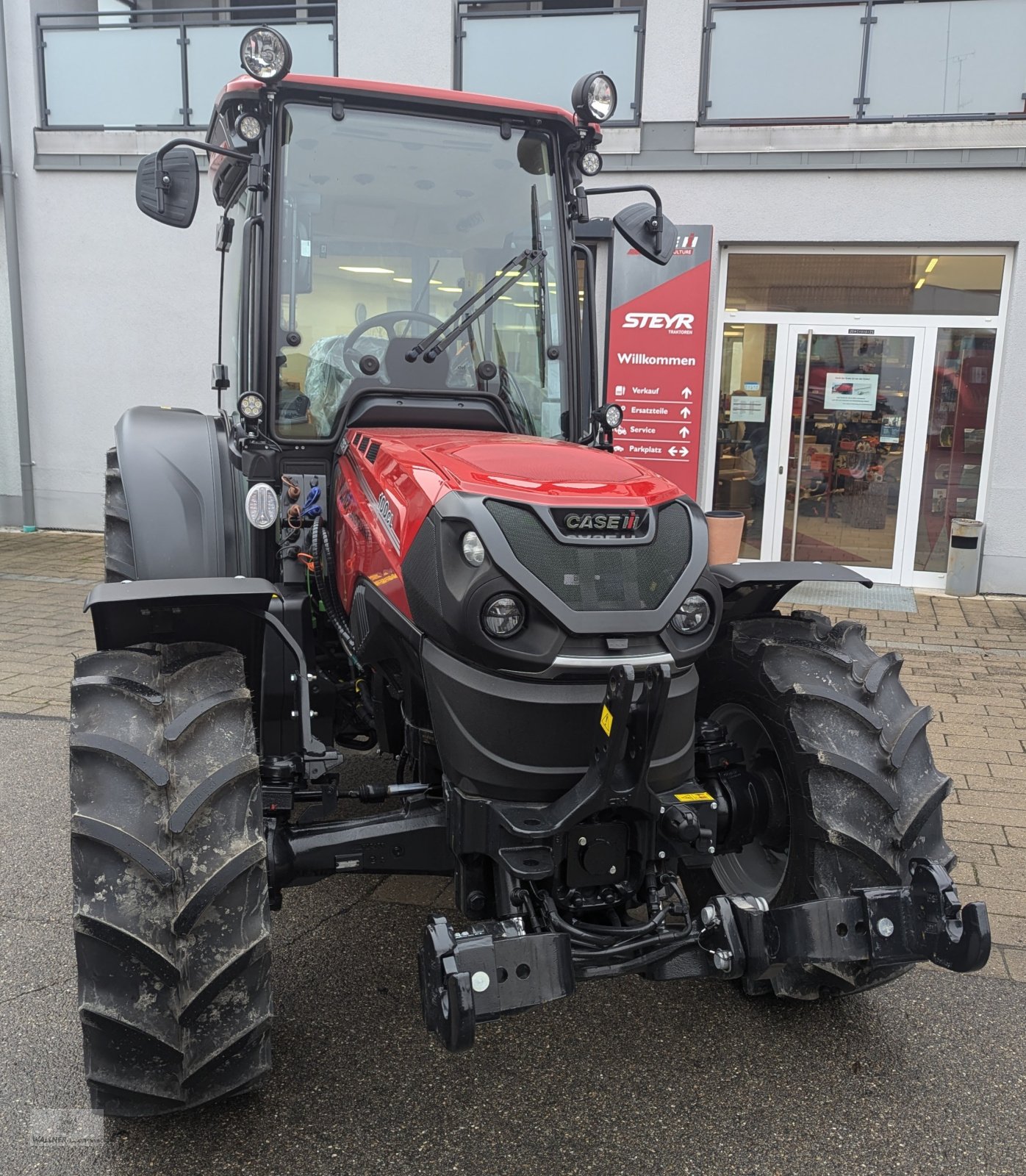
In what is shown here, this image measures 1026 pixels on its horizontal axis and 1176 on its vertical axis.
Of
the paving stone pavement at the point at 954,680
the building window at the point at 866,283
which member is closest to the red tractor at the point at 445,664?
the paving stone pavement at the point at 954,680

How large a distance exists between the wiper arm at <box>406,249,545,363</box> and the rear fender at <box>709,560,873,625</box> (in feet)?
3.65

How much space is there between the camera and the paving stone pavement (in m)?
3.94

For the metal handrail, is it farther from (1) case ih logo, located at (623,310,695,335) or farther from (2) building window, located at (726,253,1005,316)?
(2) building window, located at (726,253,1005,316)

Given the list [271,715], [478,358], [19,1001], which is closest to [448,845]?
[271,715]

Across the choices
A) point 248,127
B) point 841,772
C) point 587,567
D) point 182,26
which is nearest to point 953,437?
point 841,772

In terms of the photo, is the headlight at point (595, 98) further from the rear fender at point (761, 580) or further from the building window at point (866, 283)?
the building window at point (866, 283)

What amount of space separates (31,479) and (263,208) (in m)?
8.86

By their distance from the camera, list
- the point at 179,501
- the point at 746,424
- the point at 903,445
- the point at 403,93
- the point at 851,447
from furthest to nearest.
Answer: the point at 746,424 → the point at 851,447 → the point at 903,445 → the point at 179,501 → the point at 403,93

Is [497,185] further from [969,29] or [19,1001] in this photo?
[969,29]

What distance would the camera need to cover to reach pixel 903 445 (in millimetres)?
9438

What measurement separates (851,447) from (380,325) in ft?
23.3

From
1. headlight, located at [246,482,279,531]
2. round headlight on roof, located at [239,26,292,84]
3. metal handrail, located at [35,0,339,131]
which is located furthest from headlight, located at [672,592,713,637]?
metal handrail, located at [35,0,339,131]

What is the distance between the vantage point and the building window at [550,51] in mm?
9250

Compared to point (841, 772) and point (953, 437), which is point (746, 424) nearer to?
point (953, 437)
